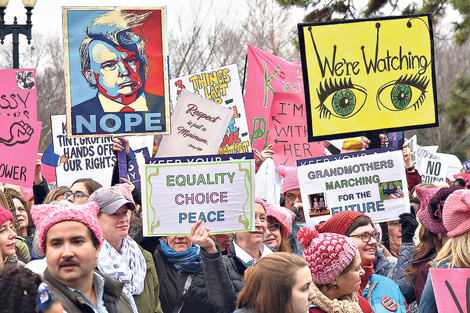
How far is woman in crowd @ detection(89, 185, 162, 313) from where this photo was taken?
5.34 metres

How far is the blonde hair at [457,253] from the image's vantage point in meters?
4.75

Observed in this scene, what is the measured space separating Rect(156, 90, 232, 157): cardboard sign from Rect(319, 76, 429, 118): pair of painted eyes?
1117 millimetres

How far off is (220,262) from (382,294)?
1.15m

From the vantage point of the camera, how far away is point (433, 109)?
7.73m

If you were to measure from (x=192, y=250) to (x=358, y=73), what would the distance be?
2.60 m

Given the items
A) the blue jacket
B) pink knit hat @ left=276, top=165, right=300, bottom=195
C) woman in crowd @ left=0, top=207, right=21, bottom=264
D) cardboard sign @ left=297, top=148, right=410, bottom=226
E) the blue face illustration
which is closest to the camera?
woman in crowd @ left=0, top=207, right=21, bottom=264

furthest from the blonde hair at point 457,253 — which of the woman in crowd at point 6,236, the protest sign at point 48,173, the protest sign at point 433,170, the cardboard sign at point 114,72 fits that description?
the protest sign at point 433,170

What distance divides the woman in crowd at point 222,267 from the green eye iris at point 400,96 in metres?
1.91

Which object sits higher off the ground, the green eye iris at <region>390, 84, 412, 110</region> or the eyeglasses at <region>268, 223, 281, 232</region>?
Answer: the green eye iris at <region>390, 84, 412, 110</region>

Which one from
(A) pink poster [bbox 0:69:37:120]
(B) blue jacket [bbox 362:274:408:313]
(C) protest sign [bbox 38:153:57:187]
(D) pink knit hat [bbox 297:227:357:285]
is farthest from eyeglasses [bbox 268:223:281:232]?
(C) protest sign [bbox 38:153:57:187]

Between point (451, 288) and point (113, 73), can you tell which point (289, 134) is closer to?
point (113, 73)

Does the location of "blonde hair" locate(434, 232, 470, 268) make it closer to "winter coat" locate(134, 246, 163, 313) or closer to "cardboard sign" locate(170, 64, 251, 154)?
"winter coat" locate(134, 246, 163, 313)

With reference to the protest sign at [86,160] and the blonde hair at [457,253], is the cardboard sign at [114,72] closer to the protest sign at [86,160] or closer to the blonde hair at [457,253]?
the protest sign at [86,160]

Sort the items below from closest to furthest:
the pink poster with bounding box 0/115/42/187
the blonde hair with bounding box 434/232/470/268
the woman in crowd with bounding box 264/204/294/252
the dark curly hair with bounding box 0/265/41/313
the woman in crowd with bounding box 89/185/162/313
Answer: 1. the dark curly hair with bounding box 0/265/41/313
2. the blonde hair with bounding box 434/232/470/268
3. the woman in crowd with bounding box 89/185/162/313
4. the woman in crowd with bounding box 264/204/294/252
5. the pink poster with bounding box 0/115/42/187
